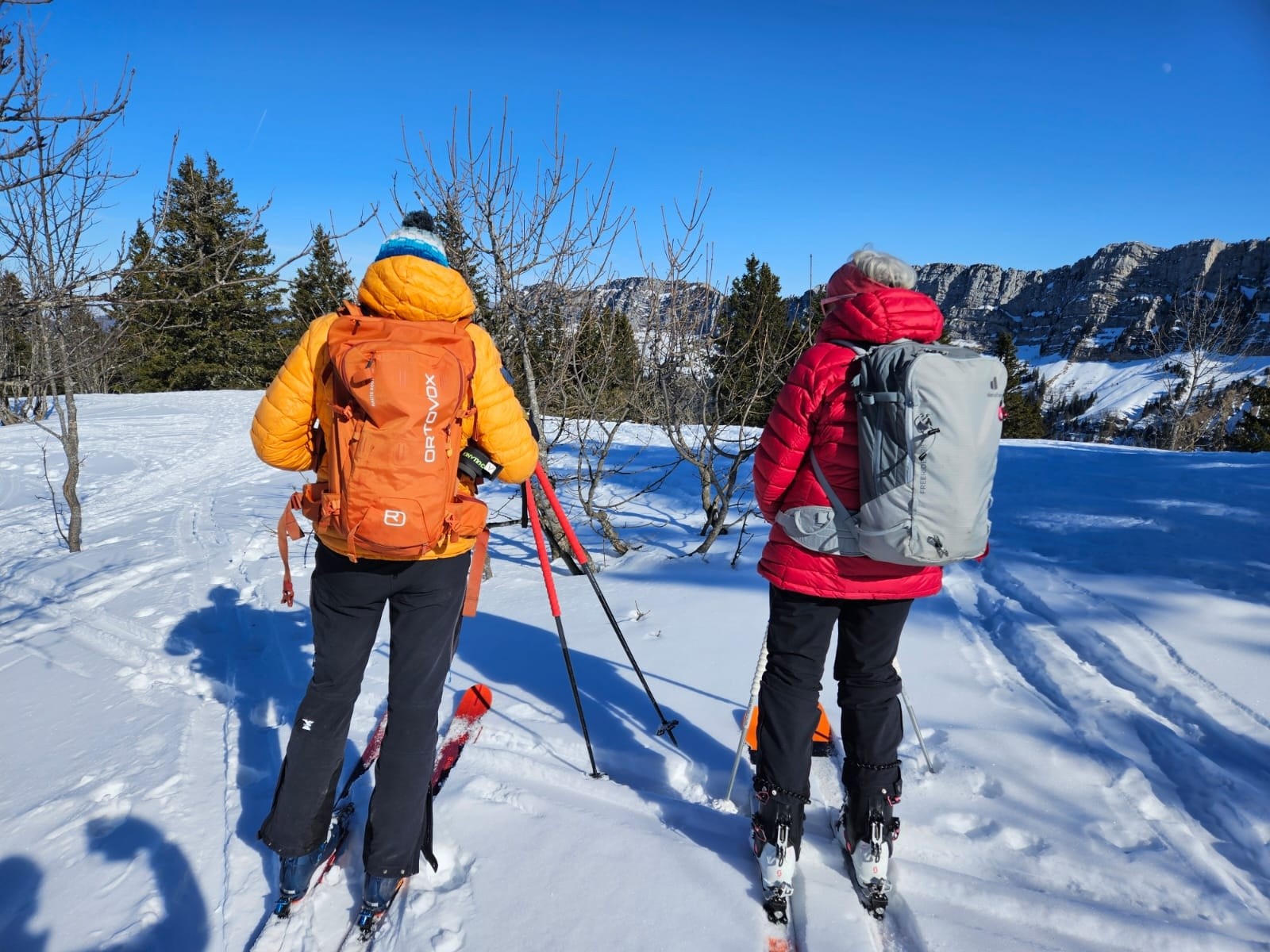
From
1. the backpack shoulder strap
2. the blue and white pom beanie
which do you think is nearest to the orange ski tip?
the blue and white pom beanie

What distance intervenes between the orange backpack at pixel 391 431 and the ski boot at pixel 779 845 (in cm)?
132

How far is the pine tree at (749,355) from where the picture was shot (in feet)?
19.1

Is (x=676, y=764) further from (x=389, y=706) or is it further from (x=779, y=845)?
(x=389, y=706)

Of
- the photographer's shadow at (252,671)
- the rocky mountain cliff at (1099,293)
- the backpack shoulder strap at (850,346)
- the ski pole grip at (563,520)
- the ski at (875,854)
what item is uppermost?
the rocky mountain cliff at (1099,293)

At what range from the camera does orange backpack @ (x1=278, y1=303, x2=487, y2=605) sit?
1724 millimetres

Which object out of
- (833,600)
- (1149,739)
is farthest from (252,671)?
(1149,739)

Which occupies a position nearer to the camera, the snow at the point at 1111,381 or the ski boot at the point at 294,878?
the ski boot at the point at 294,878

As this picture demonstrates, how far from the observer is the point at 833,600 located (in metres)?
1.97

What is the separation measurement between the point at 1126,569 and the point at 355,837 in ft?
15.4

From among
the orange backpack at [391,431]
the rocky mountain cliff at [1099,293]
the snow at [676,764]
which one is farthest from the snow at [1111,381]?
the orange backpack at [391,431]

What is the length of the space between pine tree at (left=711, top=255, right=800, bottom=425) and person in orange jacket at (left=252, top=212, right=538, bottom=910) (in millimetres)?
3774

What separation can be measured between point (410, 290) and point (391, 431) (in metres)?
0.41

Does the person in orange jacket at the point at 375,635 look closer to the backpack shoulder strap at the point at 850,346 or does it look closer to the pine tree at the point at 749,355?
the backpack shoulder strap at the point at 850,346

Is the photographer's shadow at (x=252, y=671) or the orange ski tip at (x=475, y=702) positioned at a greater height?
the orange ski tip at (x=475, y=702)
